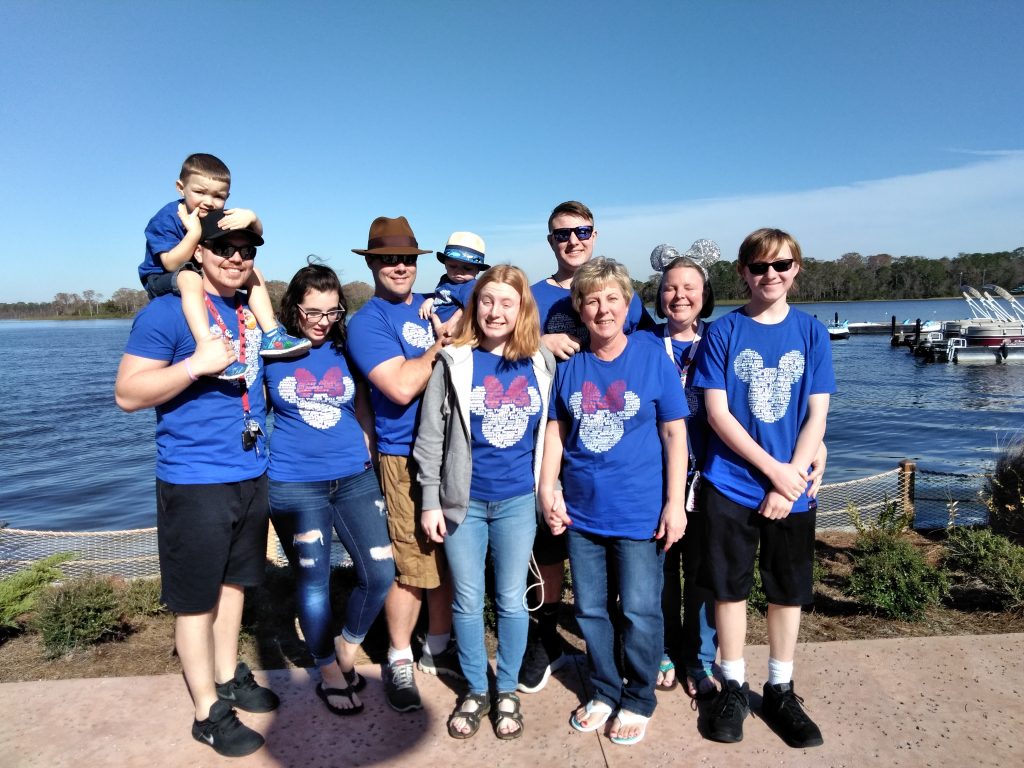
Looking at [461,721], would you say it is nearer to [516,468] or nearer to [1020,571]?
[516,468]

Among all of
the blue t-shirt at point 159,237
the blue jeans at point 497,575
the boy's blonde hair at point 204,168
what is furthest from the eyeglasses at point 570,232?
the blue t-shirt at point 159,237

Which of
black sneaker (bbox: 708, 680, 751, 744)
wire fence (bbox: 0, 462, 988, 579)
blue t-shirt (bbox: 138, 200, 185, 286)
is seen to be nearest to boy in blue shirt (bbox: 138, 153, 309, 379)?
blue t-shirt (bbox: 138, 200, 185, 286)

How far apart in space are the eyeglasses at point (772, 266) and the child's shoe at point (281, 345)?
207cm

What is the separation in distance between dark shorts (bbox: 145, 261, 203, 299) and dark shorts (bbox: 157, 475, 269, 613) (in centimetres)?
83

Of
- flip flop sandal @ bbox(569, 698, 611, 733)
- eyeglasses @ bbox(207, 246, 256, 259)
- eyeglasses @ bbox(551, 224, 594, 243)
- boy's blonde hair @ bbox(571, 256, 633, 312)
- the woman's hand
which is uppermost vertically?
eyeglasses @ bbox(551, 224, 594, 243)

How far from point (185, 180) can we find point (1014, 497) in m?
6.81

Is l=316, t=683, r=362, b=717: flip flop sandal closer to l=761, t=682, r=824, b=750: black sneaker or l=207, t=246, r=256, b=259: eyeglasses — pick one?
l=761, t=682, r=824, b=750: black sneaker

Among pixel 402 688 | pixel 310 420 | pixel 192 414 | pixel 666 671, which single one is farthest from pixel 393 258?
pixel 666 671

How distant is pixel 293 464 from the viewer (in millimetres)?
3027

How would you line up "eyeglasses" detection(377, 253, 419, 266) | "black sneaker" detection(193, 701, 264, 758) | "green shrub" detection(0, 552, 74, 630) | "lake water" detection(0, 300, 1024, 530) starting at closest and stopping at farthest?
"black sneaker" detection(193, 701, 264, 758) → "eyeglasses" detection(377, 253, 419, 266) → "green shrub" detection(0, 552, 74, 630) → "lake water" detection(0, 300, 1024, 530)

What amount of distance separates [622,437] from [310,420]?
1475 mm

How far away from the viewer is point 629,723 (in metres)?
2.84

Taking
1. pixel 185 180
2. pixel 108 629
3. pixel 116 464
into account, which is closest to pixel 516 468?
pixel 185 180

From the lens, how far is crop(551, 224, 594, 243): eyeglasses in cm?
338
